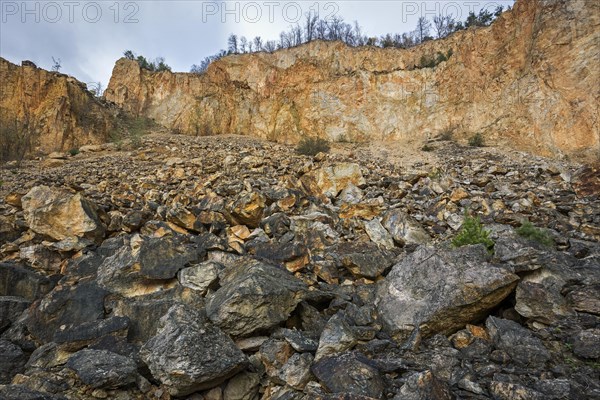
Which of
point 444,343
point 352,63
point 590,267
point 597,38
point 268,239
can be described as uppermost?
point 352,63

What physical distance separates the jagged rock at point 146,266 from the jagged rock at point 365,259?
9.10 feet

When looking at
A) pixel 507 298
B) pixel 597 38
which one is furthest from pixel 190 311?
pixel 597 38

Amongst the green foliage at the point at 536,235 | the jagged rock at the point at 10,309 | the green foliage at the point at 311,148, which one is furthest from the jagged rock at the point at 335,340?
the green foliage at the point at 311,148

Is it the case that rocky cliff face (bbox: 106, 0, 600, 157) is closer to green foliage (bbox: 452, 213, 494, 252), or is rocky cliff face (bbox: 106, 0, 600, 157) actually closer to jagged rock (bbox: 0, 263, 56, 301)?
green foliage (bbox: 452, 213, 494, 252)

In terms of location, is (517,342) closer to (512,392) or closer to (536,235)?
(512,392)

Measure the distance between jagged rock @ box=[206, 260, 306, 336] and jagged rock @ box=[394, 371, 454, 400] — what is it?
6.23 ft

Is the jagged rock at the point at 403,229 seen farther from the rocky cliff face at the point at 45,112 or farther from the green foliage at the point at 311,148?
the rocky cliff face at the point at 45,112

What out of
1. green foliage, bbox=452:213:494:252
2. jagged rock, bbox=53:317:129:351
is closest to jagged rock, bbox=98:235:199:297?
jagged rock, bbox=53:317:129:351

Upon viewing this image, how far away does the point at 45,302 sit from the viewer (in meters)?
5.38

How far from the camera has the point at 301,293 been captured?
4898 mm

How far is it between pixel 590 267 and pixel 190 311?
550cm

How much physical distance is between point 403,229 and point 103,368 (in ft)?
19.1

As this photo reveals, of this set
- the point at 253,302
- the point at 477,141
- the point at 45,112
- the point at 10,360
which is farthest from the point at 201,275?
the point at 45,112

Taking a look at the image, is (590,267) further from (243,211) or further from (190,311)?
(243,211)
